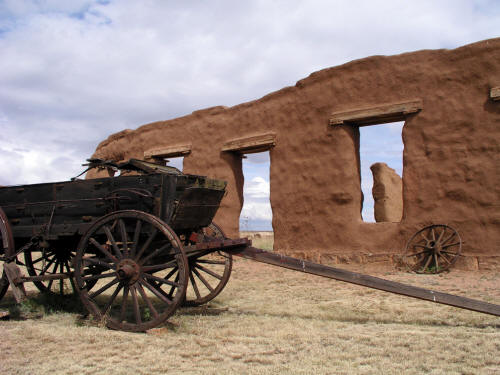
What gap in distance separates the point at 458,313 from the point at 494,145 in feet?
13.4

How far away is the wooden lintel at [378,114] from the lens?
25.8ft

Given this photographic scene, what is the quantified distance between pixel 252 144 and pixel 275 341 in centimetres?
691

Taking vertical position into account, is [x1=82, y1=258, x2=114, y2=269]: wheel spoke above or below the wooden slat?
above

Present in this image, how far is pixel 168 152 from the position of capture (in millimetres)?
11766

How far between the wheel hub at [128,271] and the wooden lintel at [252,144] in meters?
6.24

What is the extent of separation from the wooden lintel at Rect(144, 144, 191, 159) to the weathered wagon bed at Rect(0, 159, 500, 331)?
265 inches

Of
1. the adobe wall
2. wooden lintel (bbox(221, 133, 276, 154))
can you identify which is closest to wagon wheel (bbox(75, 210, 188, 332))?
the adobe wall

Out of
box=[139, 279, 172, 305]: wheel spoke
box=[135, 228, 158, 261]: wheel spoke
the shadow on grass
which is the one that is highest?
box=[135, 228, 158, 261]: wheel spoke

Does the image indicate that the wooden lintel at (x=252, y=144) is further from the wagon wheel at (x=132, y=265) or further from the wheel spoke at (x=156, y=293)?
the wheel spoke at (x=156, y=293)

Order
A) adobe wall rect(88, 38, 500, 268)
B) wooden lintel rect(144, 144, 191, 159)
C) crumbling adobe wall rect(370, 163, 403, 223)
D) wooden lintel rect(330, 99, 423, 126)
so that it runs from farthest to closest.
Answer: crumbling adobe wall rect(370, 163, 403, 223) → wooden lintel rect(144, 144, 191, 159) → wooden lintel rect(330, 99, 423, 126) → adobe wall rect(88, 38, 500, 268)

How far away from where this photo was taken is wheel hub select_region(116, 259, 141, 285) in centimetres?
364

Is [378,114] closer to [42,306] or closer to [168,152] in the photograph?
[168,152]

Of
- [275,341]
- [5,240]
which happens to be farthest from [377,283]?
[5,240]

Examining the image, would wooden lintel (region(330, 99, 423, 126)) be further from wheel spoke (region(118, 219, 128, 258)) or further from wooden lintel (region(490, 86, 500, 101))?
wheel spoke (region(118, 219, 128, 258))
